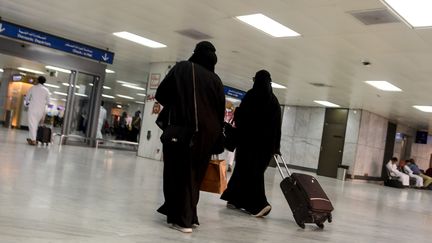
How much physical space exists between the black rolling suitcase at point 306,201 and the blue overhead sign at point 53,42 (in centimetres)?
1000

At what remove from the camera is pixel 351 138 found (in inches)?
829

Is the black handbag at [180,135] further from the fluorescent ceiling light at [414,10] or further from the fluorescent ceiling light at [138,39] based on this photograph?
the fluorescent ceiling light at [138,39]

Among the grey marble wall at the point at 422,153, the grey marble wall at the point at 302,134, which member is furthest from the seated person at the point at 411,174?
the grey marble wall at the point at 422,153

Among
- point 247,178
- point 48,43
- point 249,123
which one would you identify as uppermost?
point 48,43

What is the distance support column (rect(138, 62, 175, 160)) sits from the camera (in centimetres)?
1437

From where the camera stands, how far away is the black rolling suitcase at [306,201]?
4805mm

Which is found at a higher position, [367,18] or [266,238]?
[367,18]

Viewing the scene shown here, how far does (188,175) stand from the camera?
12.4ft

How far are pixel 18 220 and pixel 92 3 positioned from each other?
21.9ft

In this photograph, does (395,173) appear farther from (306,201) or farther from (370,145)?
(306,201)

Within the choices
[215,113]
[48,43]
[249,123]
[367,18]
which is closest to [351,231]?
[249,123]

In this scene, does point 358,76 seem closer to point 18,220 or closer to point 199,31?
point 199,31

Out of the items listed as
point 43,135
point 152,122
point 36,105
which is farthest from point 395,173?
point 36,105

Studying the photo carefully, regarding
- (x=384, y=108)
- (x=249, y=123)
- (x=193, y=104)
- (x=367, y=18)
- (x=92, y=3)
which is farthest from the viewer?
(x=384, y=108)
